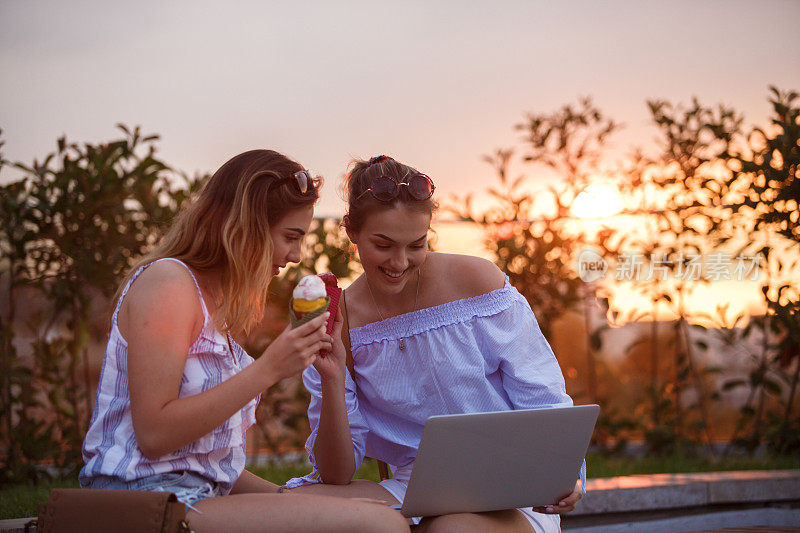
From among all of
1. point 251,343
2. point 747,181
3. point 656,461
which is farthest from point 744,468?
point 251,343

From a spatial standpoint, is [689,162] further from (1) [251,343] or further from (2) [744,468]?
(1) [251,343]

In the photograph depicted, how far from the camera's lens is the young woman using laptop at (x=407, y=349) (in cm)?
244

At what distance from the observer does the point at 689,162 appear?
4.67 meters

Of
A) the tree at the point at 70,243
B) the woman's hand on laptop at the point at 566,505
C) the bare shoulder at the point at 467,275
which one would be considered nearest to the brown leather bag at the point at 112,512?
the woman's hand on laptop at the point at 566,505

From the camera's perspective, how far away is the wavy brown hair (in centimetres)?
246

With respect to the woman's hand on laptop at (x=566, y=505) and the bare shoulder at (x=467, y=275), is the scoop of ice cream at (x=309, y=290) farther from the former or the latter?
the woman's hand on laptop at (x=566, y=505)

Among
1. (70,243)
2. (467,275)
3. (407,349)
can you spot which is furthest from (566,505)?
(70,243)

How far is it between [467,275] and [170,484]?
4.10 ft

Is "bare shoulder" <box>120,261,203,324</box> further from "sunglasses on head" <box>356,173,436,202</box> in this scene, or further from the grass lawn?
the grass lawn

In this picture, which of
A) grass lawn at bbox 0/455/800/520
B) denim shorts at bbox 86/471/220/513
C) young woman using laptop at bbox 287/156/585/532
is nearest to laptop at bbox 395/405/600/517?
young woman using laptop at bbox 287/156/585/532

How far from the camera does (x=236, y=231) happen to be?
1.92m

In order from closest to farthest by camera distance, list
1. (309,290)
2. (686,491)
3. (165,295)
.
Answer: (165,295)
(309,290)
(686,491)

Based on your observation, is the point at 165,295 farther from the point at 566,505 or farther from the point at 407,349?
the point at 566,505

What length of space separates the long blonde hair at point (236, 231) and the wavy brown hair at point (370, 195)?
456mm
